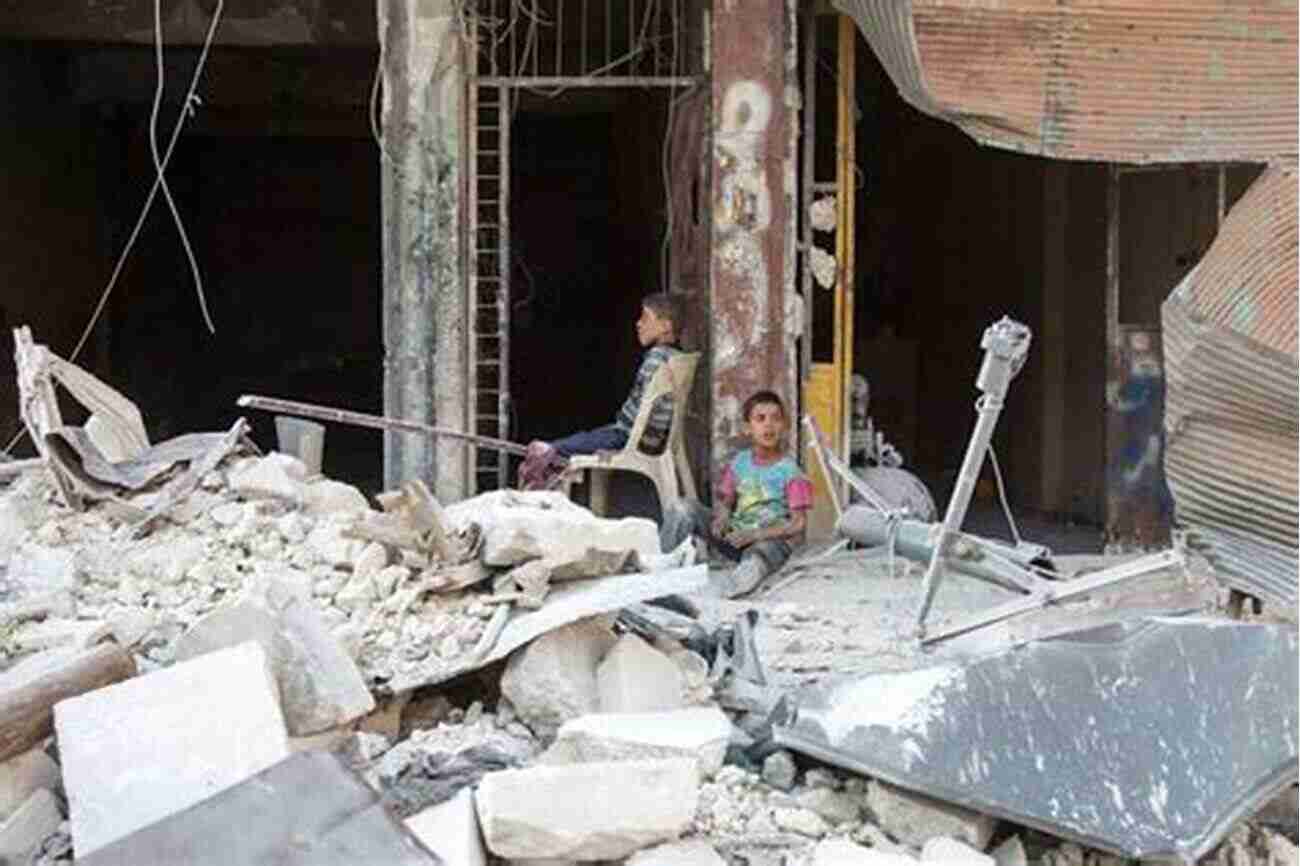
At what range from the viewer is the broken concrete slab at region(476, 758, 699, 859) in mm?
3762

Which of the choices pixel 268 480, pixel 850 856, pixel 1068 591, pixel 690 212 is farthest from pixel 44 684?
pixel 690 212

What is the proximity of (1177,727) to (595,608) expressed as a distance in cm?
166

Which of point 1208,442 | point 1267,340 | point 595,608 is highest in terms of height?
point 1267,340

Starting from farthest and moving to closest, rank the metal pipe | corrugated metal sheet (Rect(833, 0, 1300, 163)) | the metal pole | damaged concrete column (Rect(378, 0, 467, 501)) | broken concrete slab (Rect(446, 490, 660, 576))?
damaged concrete column (Rect(378, 0, 467, 501)), corrugated metal sheet (Rect(833, 0, 1300, 163)), the metal pipe, broken concrete slab (Rect(446, 490, 660, 576)), the metal pole

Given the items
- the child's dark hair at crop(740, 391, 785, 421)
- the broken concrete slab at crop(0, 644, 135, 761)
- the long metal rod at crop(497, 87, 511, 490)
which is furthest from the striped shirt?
the broken concrete slab at crop(0, 644, 135, 761)

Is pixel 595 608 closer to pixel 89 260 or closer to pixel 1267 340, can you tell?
pixel 1267 340

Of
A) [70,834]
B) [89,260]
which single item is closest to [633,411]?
[70,834]

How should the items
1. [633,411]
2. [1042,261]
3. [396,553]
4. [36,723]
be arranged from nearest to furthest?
[36,723] → [396,553] → [633,411] → [1042,261]

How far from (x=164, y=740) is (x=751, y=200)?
453cm

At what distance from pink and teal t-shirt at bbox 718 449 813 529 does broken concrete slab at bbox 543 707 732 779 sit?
9.08 ft

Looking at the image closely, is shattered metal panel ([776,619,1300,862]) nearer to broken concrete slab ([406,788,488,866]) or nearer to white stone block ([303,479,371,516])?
broken concrete slab ([406,788,488,866])

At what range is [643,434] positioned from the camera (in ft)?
25.2

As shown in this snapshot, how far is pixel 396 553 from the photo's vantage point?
5277 mm

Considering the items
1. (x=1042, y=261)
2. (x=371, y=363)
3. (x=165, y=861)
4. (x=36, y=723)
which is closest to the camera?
(x=165, y=861)
